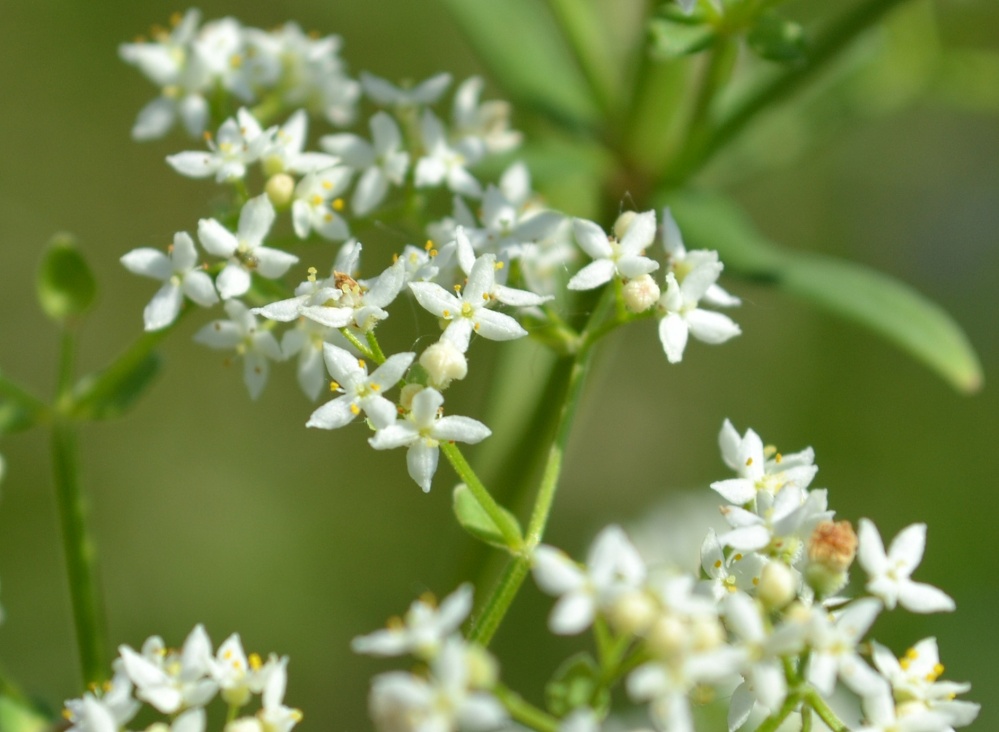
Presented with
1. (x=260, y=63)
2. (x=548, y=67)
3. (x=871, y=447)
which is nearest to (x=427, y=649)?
(x=260, y=63)

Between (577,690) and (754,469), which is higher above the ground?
(577,690)

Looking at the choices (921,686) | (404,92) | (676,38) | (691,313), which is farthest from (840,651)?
(404,92)

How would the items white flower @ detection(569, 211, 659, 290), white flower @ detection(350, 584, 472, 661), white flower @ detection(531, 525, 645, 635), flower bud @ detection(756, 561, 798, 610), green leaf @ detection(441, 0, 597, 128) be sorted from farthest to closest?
1. green leaf @ detection(441, 0, 597, 128)
2. white flower @ detection(569, 211, 659, 290)
3. flower bud @ detection(756, 561, 798, 610)
4. white flower @ detection(531, 525, 645, 635)
5. white flower @ detection(350, 584, 472, 661)

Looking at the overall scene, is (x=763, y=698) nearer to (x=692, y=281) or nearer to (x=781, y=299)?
(x=692, y=281)

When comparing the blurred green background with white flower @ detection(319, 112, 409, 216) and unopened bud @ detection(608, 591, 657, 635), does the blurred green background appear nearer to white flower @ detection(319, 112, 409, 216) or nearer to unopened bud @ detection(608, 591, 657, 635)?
white flower @ detection(319, 112, 409, 216)

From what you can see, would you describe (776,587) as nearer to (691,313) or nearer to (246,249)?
(691,313)

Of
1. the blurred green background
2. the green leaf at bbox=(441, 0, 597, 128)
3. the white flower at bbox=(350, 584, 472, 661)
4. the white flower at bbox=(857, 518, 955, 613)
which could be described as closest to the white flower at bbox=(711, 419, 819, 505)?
the white flower at bbox=(857, 518, 955, 613)
